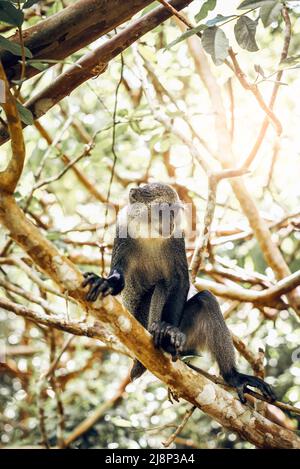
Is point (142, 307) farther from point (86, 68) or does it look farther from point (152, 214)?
point (86, 68)

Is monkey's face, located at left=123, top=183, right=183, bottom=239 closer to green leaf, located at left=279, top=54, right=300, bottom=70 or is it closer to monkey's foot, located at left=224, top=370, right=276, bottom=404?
monkey's foot, located at left=224, top=370, right=276, bottom=404

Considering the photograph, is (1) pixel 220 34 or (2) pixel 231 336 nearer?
(1) pixel 220 34

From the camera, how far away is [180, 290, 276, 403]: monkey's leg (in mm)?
3645

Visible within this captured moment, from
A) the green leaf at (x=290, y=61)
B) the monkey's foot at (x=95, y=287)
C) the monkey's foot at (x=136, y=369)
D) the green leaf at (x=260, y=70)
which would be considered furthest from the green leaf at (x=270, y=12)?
the monkey's foot at (x=136, y=369)

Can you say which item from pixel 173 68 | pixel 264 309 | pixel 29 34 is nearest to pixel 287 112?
pixel 173 68

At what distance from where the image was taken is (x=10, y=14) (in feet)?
6.93

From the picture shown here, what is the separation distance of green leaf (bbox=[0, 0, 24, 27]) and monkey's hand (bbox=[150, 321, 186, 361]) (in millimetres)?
1651

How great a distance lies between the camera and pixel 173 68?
5.37m

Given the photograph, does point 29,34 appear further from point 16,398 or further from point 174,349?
point 16,398

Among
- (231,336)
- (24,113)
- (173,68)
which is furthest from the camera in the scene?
(173,68)

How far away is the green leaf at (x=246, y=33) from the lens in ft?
8.43

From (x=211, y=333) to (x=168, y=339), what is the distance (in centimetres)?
73

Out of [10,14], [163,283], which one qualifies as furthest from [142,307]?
[10,14]

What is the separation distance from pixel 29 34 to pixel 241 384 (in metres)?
2.36
